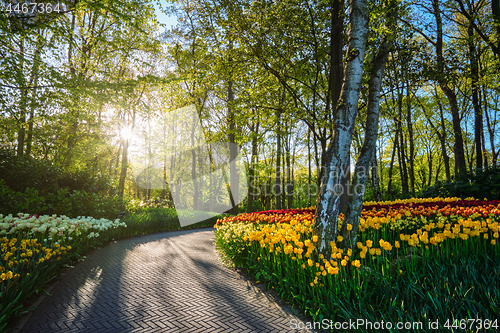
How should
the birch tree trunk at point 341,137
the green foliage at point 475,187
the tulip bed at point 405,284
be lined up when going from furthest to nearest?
the green foliage at point 475,187 < the birch tree trunk at point 341,137 < the tulip bed at point 405,284

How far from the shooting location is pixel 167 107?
62.8ft

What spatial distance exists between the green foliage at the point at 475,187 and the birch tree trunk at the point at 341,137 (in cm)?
959

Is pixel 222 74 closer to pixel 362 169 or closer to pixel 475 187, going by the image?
pixel 362 169

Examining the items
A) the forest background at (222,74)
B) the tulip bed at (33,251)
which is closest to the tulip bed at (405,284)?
the forest background at (222,74)

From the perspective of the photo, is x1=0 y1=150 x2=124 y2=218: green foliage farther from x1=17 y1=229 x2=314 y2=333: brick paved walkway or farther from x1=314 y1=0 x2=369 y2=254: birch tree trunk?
x1=314 y1=0 x2=369 y2=254: birch tree trunk

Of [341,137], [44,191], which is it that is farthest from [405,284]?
[44,191]

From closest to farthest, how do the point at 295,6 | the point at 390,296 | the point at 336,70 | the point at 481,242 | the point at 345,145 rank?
the point at 390,296 < the point at 481,242 < the point at 345,145 < the point at 336,70 < the point at 295,6

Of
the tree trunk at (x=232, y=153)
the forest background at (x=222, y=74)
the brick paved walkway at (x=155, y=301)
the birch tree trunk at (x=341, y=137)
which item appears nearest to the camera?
the brick paved walkway at (x=155, y=301)

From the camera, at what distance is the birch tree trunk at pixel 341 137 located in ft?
12.5

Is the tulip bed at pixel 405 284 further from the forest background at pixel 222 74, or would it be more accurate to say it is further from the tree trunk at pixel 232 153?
the tree trunk at pixel 232 153

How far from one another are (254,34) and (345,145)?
685 cm

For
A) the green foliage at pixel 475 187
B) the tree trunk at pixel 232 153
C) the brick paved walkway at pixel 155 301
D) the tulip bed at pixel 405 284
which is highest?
the tree trunk at pixel 232 153

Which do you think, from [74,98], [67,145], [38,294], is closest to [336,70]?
[38,294]

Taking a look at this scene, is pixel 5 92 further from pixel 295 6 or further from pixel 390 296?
pixel 390 296
